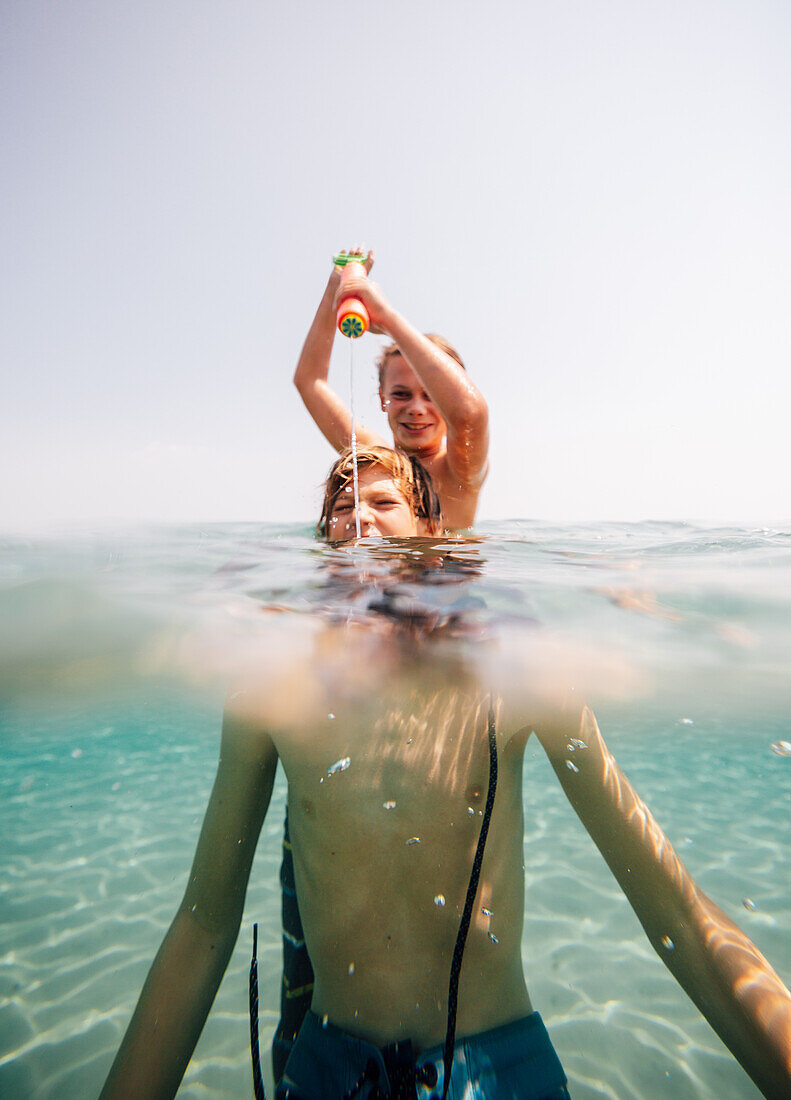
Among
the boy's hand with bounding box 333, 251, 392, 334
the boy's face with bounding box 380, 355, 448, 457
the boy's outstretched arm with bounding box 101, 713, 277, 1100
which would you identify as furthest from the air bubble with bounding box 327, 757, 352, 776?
the boy's face with bounding box 380, 355, 448, 457

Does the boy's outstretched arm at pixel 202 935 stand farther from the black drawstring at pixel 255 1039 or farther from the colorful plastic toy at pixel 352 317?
the colorful plastic toy at pixel 352 317

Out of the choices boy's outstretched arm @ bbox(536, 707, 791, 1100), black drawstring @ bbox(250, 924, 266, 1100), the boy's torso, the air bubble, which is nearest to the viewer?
A: boy's outstretched arm @ bbox(536, 707, 791, 1100)

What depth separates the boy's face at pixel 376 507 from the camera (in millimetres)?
3855

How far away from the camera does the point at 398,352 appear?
4770mm

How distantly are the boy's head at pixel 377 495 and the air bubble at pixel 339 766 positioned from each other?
1.70 m

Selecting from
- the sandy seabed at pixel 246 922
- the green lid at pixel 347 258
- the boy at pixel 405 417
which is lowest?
the sandy seabed at pixel 246 922

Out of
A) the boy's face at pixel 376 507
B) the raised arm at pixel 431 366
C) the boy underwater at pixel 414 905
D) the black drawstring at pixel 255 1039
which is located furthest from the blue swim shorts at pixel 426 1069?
the raised arm at pixel 431 366

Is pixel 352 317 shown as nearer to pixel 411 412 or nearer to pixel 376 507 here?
pixel 376 507

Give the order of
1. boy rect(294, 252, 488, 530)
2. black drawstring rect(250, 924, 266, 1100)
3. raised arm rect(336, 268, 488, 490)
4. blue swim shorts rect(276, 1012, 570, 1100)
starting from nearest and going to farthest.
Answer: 1. blue swim shorts rect(276, 1012, 570, 1100)
2. black drawstring rect(250, 924, 266, 1100)
3. raised arm rect(336, 268, 488, 490)
4. boy rect(294, 252, 488, 530)

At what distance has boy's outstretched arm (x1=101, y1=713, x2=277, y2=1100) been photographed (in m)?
2.27

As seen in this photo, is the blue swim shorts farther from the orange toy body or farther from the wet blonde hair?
the wet blonde hair

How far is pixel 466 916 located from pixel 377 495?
8.27 ft

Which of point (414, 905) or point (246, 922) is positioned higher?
point (414, 905)

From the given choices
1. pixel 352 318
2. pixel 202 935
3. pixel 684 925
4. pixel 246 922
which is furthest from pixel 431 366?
pixel 246 922
